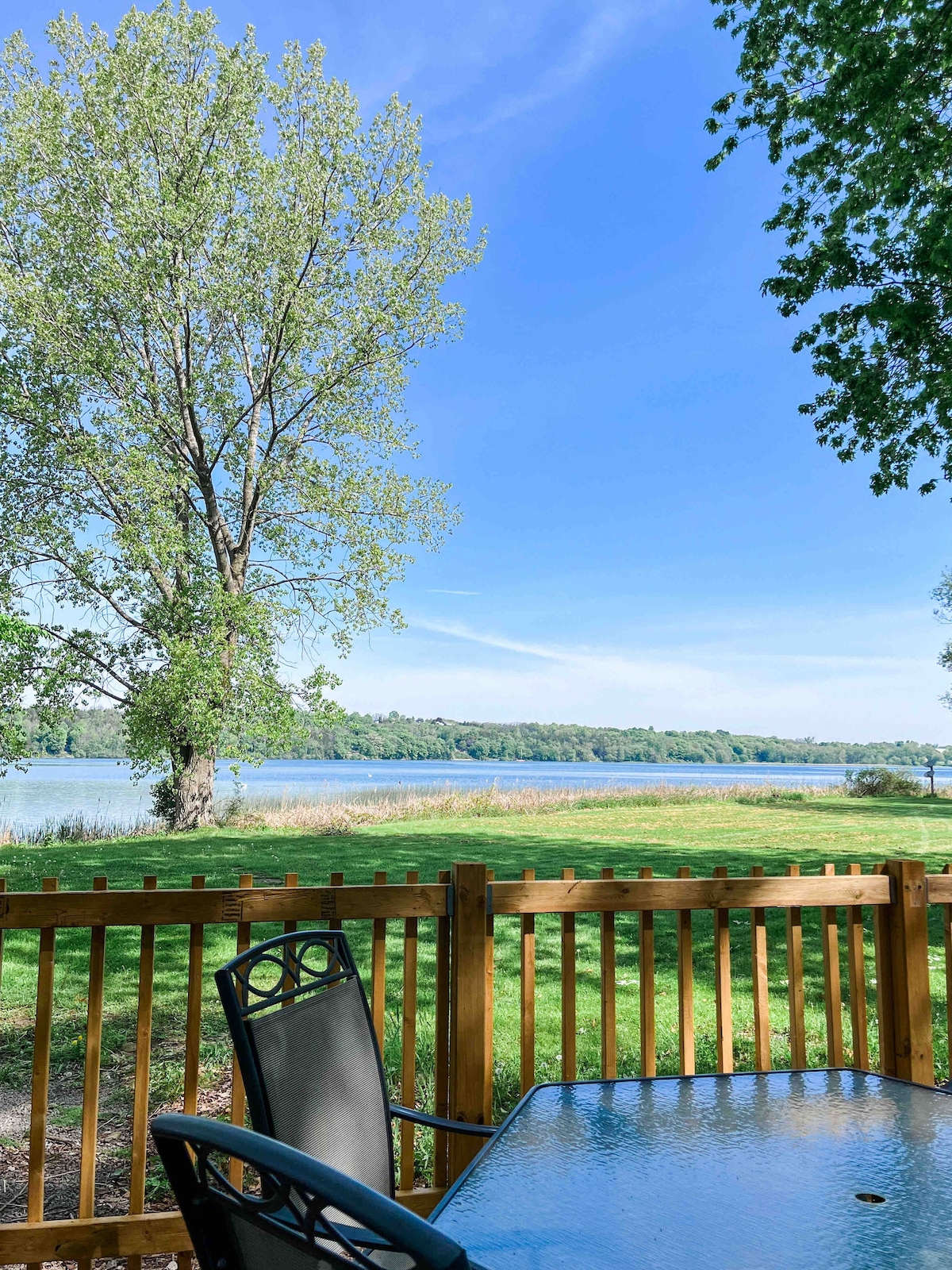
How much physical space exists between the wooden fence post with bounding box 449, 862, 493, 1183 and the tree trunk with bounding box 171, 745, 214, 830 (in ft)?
51.1

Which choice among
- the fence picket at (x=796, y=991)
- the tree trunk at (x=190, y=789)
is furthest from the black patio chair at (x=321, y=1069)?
the tree trunk at (x=190, y=789)

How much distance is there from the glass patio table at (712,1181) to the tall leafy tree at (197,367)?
1464 cm

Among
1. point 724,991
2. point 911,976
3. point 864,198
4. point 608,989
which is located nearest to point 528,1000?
point 608,989

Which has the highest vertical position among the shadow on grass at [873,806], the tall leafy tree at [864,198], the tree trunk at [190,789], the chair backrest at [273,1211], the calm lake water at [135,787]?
the tall leafy tree at [864,198]

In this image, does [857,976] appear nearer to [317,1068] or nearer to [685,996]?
[685,996]

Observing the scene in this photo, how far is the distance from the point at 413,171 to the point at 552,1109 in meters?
21.2

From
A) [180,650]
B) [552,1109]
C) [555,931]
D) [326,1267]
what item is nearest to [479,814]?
[180,650]

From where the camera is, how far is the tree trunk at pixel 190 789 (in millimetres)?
17438

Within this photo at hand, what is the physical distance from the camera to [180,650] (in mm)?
15492

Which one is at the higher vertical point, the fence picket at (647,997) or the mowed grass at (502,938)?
the fence picket at (647,997)

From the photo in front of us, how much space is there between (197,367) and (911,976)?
1888cm

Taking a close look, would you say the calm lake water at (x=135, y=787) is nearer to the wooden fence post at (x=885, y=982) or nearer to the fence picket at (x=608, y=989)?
the fence picket at (x=608, y=989)

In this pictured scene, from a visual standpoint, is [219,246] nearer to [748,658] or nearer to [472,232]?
[472,232]

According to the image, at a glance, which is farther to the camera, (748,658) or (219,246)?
(748,658)
